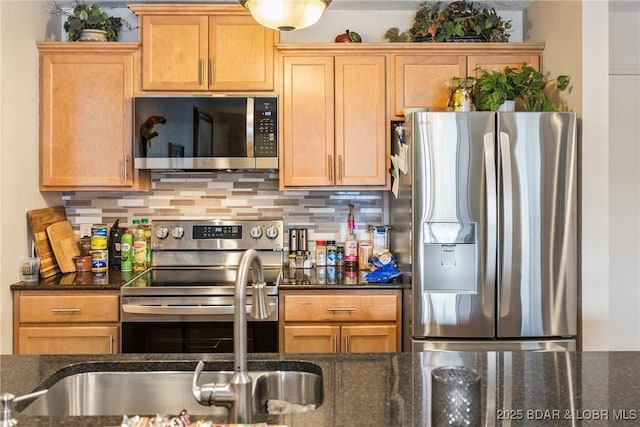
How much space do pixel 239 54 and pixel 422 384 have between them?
7.33 feet

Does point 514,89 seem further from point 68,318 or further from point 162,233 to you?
point 68,318

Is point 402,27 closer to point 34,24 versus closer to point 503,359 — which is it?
point 34,24

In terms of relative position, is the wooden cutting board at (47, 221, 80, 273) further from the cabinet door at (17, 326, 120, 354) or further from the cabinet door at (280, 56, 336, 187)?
the cabinet door at (280, 56, 336, 187)

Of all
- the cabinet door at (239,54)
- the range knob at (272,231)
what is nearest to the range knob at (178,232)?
the range knob at (272,231)

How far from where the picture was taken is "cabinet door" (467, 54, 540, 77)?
299cm

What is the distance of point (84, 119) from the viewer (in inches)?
118

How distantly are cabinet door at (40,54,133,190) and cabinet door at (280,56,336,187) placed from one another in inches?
34.2

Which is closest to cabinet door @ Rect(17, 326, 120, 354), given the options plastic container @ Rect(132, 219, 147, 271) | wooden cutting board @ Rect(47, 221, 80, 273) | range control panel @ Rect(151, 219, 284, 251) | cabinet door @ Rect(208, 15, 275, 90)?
wooden cutting board @ Rect(47, 221, 80, 273)

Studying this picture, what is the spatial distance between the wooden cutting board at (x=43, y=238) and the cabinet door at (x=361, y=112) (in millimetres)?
1632

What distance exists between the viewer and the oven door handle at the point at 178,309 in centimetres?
262

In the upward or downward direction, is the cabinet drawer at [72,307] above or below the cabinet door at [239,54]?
below

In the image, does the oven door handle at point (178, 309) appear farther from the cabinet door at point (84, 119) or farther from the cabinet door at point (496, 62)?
the cabinet door at point (496, 62)

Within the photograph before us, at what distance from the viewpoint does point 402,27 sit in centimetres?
332

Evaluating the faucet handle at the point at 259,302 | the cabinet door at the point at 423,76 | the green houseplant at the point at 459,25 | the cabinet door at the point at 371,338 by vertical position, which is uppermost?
the green houseplant at the point at 459,25
